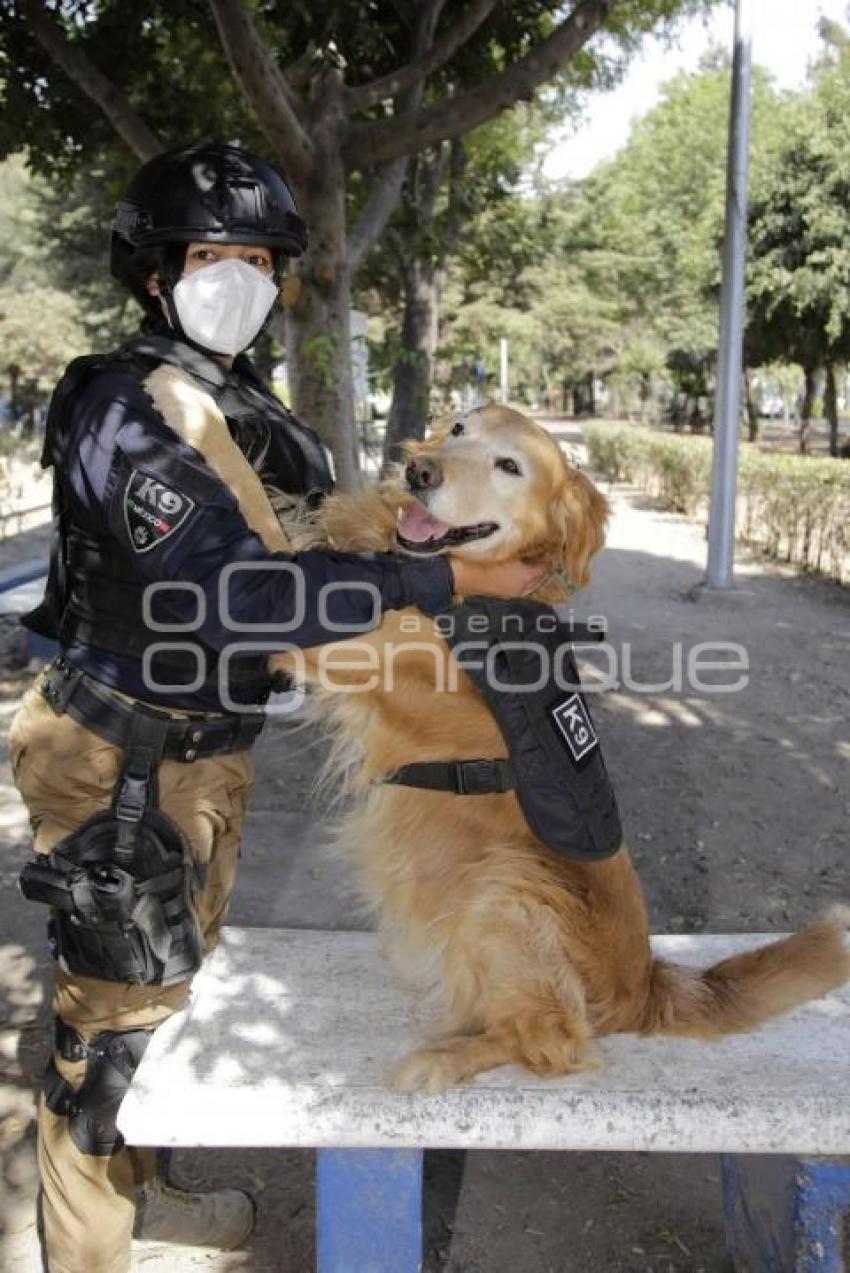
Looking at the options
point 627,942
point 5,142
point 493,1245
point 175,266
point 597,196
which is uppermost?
point 597,196

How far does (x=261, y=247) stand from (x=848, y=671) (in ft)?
24.1

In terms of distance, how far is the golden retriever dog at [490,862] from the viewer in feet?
7.62

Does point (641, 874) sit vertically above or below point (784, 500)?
below

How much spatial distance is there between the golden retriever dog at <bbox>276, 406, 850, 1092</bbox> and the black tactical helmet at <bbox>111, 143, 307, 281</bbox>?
2.09ft

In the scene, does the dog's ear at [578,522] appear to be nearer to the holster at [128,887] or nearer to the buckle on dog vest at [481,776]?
the buckle on dog vest at [481,776]

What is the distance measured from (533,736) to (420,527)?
1.81 ft

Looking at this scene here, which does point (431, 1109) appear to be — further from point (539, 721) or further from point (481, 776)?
point (539, 721)

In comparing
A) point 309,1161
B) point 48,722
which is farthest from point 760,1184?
point 48,722

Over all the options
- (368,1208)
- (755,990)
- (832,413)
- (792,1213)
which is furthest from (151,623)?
(832,413)

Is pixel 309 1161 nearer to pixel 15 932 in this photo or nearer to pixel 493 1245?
pixel 493 1245

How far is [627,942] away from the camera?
A: 8.07 ft

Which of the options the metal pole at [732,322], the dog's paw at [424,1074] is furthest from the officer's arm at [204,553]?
the metal pole at [732,322]

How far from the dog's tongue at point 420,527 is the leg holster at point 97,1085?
49.8 inches

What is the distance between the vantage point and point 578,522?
261cm
